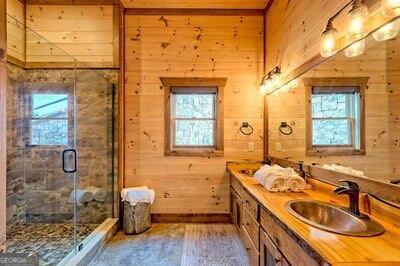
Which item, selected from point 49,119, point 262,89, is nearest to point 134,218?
point 49,119

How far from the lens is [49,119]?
3.67m

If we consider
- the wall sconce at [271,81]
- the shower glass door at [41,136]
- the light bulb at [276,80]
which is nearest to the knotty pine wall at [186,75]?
the wall sconce at [271,81]

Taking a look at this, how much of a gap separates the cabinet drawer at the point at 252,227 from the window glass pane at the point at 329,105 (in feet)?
3.41

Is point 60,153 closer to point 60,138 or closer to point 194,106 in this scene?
point 60,138

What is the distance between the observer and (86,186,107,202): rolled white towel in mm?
3574

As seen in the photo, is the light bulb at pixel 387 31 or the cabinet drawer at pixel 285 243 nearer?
the cabinet drawer at pixel 285 243

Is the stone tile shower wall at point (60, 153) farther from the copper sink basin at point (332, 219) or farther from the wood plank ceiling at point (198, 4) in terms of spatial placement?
the copper sink basin at point (332, 219)

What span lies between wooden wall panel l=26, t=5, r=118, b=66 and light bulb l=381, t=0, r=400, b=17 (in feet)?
10.5

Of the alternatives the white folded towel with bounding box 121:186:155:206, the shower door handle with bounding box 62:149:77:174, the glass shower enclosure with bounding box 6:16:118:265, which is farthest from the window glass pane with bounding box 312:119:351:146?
the shower door handle with bounding box 62:149:77:174

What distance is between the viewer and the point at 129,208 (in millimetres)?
3428

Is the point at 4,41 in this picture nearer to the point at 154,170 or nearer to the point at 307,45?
the point at 307,45

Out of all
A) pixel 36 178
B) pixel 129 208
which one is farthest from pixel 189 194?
pixel 36 178

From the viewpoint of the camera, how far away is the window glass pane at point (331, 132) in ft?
6.19

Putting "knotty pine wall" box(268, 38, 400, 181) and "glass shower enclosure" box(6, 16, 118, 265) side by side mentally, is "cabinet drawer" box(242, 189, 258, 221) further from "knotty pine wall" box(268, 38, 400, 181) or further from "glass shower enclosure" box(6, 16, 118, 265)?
"glass shower enclosure" box(6, 16, 118, 265)
